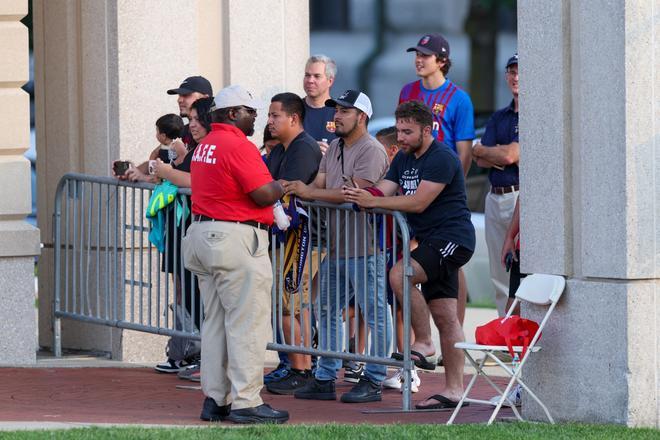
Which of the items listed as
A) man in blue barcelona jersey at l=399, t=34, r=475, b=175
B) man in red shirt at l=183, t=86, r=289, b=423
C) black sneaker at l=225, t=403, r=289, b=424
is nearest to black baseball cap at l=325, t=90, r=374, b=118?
man in blue barcelona jersey at l=399, t=34, r=475, b=175

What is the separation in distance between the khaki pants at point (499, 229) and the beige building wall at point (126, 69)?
2.17m

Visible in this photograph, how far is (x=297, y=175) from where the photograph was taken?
1035 centimetres

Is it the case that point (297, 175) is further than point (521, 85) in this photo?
Yes

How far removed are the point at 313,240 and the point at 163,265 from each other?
150 cm

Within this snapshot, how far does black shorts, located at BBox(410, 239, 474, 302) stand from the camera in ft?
31.9

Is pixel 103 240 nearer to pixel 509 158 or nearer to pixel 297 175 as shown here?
pixel 297 175

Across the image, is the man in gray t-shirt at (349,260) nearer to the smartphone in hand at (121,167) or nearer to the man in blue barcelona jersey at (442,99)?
the man in blue barcelona jersey at (442,99)

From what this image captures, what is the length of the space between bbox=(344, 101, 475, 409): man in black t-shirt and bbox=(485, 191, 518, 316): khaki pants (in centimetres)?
143

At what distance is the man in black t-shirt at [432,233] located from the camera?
9688mm

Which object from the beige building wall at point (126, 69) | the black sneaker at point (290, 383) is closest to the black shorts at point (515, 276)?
the black sneaker at point (290, 383)

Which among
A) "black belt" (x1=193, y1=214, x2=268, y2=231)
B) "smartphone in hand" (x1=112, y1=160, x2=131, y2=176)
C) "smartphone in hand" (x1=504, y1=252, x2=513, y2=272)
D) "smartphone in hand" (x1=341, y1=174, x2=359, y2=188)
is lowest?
"smartphone in hand" (x1=504, y1=252, x2=513, y2=272)

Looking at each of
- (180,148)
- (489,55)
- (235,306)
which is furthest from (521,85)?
(489,55)

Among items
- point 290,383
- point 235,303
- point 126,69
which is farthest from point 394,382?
point 126,69

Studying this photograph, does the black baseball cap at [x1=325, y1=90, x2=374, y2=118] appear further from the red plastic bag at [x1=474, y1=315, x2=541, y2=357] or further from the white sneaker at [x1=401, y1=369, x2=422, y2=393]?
the red plastic bag at [x1=474, y1=315, x2=541, y2=357]
